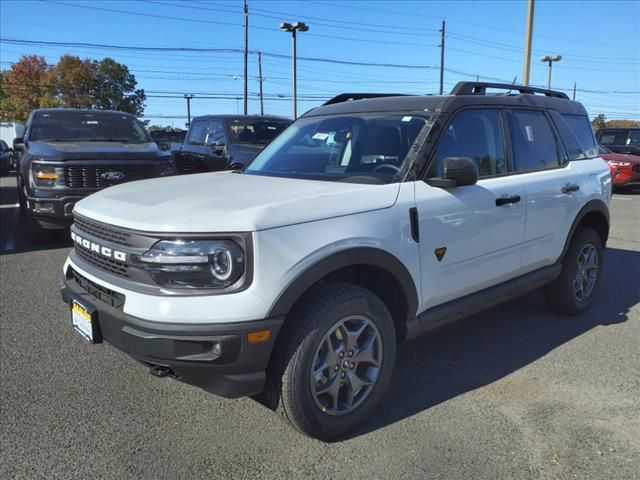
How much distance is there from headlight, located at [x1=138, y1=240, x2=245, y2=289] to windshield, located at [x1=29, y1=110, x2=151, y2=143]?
20.9ft

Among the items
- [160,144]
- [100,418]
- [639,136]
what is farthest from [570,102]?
[639,136]

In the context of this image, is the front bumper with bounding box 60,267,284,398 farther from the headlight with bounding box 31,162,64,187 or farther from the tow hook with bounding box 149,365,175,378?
the headlight with bounding box 31,162,64,187

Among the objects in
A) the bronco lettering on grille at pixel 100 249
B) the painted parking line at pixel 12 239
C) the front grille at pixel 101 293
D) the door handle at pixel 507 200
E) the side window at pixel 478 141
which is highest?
the side window at pixel 478 141

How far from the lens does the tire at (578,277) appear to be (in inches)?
181

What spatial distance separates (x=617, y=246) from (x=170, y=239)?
7.40 metres

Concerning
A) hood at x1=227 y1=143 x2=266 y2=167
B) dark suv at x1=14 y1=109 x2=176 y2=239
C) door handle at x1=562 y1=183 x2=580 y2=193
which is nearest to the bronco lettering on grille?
door handle at x1=562 y1=183 x2=580 y2=193

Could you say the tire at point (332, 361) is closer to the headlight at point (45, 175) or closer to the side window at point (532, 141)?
Result: the side window at point (532, 141)

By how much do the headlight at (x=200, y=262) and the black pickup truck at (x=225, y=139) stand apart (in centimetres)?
639

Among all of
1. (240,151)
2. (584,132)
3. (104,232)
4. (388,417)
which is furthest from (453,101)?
(240,151)

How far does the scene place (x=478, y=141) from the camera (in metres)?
3.71

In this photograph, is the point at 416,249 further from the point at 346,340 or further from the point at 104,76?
the point at 104,76

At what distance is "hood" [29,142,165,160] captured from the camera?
6.93 m

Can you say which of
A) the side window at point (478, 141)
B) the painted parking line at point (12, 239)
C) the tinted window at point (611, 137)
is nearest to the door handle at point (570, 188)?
the side window at point (478, 141)

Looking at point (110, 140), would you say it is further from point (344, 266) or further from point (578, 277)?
point (578, 277)
